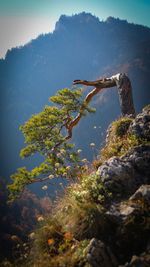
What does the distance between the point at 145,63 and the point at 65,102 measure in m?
76.2

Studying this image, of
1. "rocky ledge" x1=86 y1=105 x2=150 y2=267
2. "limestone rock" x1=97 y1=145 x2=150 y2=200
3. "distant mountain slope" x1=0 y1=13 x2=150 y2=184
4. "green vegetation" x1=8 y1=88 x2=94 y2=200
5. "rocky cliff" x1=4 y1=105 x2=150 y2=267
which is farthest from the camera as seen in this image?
"distant mountain slope" x1=0 y1=13 x2=150 y2=184

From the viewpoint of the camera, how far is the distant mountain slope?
92.8 metres

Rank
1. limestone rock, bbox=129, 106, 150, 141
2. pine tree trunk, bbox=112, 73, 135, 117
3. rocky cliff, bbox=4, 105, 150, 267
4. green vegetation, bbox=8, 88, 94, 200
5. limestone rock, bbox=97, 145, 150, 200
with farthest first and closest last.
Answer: pine tree trunk, bbox=112, 73, 135, 117, green vegetation, bbox=8, 88, 94, 200, limestone rock, bbox=129, 106, 150, 141, limestone rock, bbox=97, 145, 150, 200, rocky cliff, bbox=4, 105, 150, 267

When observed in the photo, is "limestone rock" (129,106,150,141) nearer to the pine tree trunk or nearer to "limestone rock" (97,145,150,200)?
"limestone rock" (97,145,150,200)

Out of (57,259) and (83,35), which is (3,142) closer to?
(83,35)

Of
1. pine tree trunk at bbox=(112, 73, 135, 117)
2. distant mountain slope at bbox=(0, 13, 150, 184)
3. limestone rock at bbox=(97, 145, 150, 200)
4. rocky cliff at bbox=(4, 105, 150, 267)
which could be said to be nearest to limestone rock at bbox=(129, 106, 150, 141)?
rocky cliff at bbox=(4, 105, 150, 267)

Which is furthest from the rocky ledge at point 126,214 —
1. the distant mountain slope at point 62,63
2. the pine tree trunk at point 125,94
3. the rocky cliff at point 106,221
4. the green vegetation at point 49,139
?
the distant mountain slope at point 62,63

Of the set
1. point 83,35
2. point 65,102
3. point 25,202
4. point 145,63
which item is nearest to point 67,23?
point 83,35

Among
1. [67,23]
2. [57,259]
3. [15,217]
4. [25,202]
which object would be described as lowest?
[57,259]

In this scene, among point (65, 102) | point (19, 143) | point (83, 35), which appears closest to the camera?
point (65, 102)

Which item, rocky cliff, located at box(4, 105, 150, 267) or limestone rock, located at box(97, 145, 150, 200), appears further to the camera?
limestone rock, located at box(97, 145, 150, 200)

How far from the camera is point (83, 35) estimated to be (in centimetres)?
14038

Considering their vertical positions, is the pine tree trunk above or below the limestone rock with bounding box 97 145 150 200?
above

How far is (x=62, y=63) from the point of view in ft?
414
